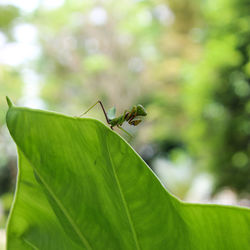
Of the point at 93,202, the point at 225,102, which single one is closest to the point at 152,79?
the point at 225,102

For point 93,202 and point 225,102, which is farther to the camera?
point 225,102

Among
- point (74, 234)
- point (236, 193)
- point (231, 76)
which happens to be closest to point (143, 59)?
point (231, 76)

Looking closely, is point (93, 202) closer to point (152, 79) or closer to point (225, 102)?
point (225, 102)

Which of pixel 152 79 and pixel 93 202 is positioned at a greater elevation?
pixel 93 202

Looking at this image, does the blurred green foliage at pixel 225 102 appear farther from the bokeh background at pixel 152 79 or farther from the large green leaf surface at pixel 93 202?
the large green leaf surface at pixel 93 202

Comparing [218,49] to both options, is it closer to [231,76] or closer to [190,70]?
[231,76]

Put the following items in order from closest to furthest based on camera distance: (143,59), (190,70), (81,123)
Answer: (81,123)
(190,70)
(143,59)

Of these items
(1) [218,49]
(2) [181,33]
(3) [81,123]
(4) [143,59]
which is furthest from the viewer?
(4) [143,59]
